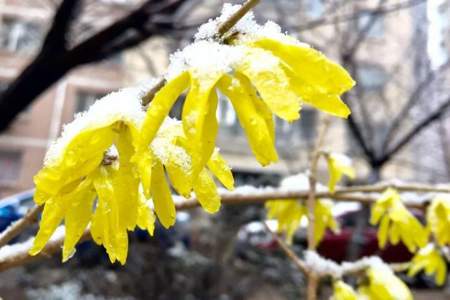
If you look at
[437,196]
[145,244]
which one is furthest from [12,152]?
[437,196]

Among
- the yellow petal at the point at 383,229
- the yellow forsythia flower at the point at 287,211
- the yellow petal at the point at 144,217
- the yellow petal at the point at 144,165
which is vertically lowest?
the yellow forsythia flower at the point at 287,211

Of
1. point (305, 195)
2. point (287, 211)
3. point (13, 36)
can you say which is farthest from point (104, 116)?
point (13, 36)

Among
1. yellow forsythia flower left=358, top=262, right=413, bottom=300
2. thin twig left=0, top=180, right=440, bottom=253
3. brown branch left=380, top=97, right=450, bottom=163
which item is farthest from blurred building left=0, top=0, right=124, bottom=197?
yellow forsythia flower left=358, top=262, right=413, bottom=300

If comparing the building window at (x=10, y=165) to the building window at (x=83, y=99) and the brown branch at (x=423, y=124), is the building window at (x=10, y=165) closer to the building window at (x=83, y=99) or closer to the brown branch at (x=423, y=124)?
the building window at (x=83, y=99)

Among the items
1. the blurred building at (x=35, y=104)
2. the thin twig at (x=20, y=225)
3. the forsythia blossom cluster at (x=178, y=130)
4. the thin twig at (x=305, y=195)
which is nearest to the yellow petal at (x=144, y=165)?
the forsythia blossom cluster at (x=178, y=130)

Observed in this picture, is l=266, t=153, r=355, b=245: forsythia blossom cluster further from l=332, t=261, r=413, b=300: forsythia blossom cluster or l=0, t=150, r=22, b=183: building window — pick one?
l=0, t=150, r=22, b=183: building window

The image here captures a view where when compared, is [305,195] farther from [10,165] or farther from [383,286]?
[10,165]

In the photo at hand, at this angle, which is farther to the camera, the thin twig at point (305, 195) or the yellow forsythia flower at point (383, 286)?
the thin twig at point (305, 195)

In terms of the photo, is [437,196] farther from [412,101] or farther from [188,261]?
[412,101]
